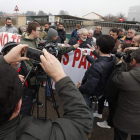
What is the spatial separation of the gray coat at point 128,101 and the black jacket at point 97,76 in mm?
228

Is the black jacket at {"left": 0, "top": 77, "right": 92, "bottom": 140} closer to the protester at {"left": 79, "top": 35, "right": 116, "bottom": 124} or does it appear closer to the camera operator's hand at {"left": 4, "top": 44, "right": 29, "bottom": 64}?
the camera operator's hand at {"left": 4, "top": 44, "right": 29, "bottom": 64}

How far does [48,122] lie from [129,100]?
1253mm

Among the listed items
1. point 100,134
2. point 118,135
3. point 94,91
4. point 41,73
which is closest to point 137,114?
point 118,135

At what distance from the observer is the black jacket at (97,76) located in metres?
1.81

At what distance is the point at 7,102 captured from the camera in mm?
604

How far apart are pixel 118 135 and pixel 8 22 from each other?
589 centimetres

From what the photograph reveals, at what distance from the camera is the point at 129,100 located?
1596 millimetres

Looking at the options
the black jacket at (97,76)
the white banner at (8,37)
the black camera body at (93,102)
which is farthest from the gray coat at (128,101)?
the white banner at (8,37)

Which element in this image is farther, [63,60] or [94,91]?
[63,60]

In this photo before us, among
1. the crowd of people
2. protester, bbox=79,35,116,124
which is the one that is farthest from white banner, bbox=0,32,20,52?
protester, bbox=79,35,116,124

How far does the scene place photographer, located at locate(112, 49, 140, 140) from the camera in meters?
1.51

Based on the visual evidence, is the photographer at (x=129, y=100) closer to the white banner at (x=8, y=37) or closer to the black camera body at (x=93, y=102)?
the black camera body at (x=93, y=102)

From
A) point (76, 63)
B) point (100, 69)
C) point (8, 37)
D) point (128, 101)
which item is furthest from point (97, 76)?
point (8, 37)

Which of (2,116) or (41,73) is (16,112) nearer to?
(2,116)
